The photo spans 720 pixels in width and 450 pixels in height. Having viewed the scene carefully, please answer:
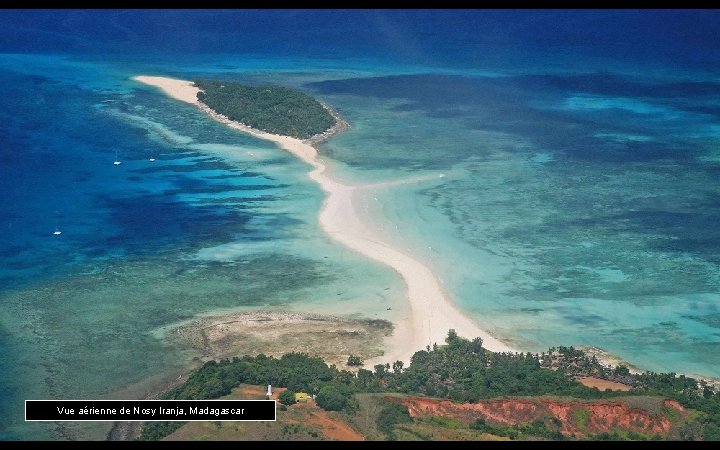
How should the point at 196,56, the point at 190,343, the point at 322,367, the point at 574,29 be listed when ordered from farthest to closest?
the point at 574,29
the point at 196,56
the point at 190,343
the point at 322,367

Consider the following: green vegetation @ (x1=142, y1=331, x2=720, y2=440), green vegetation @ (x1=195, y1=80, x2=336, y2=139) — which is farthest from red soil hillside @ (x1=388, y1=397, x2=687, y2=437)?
green vegetation @ (x1=195, y1=80, x2=336, y2=139)

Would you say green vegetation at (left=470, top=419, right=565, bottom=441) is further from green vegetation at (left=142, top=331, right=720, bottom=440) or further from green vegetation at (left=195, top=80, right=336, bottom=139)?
green vegetation at (left=195, top=80, right=336, bottom=139)

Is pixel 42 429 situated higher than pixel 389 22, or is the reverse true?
pixel 389 22

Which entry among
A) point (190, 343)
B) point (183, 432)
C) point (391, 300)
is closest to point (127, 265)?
point (190, 343)

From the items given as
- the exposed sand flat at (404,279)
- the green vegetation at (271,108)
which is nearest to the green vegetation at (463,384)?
the exposed sand flat at (404,279)

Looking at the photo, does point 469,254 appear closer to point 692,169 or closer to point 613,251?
point 613,251

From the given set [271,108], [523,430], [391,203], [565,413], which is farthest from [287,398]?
[271,108]
